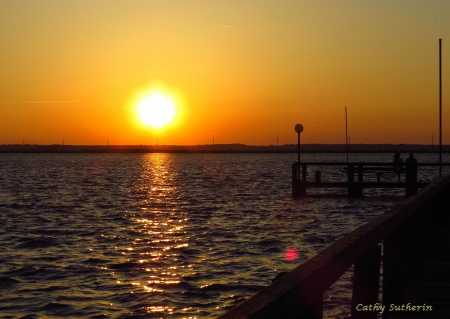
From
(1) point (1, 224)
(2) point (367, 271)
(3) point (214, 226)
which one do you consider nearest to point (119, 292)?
(2) point (367, 271)

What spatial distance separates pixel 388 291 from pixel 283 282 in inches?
121

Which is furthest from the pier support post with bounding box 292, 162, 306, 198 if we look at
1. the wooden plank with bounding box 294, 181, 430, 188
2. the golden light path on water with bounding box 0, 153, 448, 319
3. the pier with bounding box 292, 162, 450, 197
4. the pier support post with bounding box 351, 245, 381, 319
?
the pier support post with bounding box 351, 245, 381, 319

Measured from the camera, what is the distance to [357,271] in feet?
14.6

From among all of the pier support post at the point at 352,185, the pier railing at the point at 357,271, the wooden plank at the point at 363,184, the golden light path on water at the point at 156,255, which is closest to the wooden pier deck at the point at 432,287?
the pier railing at the point at 357,271

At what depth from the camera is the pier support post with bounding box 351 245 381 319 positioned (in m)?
4.45

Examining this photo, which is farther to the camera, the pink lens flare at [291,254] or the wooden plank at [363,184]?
the wooden plank at [363,184]

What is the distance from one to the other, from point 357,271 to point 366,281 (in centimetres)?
14

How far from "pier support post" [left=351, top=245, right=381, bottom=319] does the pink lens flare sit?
10.7 metres

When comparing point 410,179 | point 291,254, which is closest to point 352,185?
point 410,179

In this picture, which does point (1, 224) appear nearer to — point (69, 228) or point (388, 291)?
point (69, 228)

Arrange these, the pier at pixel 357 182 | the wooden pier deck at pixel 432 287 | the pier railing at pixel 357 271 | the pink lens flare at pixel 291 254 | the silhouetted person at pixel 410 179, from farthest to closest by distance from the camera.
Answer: the pier at pixel 357 182 → the silhouetted person at pixel 410 179 → the pink lens flare at pixel 291 254 → the wooden pier deck at pixel 432 287 → the pier railing at pixel 357 271

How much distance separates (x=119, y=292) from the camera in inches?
488

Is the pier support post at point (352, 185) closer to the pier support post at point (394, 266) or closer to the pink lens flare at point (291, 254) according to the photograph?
the pink lens flare at point (291, 254)

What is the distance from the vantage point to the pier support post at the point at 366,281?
4.45 m
